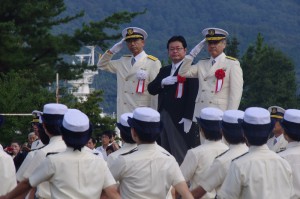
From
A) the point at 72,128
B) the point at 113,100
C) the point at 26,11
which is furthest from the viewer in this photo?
the point at 113,100

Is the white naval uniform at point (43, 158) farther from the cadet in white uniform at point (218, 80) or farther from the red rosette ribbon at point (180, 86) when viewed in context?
the red rosette ribbon at point (180, 86)

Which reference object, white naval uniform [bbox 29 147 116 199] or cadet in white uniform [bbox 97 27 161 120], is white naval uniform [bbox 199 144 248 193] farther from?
cadet in white uniform [bbox 97 27 161 120]

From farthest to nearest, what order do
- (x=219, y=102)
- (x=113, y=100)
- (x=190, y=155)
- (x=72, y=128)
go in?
(x=113, y=100), (x=219, y=102), (x=190, y=155), (x=72, y=128)

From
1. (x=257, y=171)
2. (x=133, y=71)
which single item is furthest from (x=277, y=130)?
(x=257, y=171)

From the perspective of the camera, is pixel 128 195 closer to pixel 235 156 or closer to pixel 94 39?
pixel 235 156

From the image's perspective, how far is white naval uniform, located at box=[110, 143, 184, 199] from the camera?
1293 cm

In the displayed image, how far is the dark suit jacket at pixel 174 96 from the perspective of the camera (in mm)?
18359

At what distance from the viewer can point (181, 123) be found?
60.6ft

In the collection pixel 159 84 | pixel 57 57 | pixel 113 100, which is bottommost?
pixel 113 100

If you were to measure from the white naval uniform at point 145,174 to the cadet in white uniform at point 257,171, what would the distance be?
653mm

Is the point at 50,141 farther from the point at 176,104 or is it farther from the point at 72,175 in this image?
the point at 176,104

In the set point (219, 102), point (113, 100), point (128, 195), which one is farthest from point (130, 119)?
point (113, 100)

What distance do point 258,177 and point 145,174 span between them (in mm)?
1185

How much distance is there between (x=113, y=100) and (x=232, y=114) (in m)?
147
